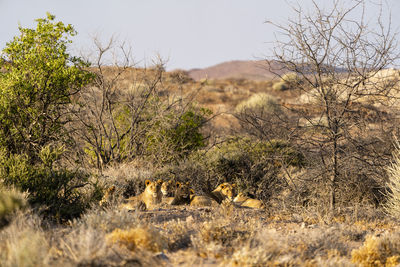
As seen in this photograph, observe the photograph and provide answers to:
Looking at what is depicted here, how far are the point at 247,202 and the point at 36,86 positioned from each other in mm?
5590

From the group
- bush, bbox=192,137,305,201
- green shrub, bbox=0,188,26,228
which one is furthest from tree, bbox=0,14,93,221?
bush, bbox=192,137,305,201

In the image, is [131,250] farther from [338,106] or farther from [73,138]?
[73,138]

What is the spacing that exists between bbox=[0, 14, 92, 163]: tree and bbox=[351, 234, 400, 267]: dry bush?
22.3 feet

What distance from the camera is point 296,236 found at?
5574 mm

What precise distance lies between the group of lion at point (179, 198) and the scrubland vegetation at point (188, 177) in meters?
0.05

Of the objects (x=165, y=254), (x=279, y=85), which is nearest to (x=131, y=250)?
(x=165, y=254)

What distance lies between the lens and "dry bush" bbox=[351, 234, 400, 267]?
15.8 ft

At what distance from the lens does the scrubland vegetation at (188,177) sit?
455 centimetres

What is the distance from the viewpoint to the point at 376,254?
492 cm

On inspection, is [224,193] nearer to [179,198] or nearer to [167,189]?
[179,198]

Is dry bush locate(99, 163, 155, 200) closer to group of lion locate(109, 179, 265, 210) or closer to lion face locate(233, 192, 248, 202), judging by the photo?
group of lion locate(109, 179, 265, 210)

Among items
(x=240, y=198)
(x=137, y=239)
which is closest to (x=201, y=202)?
(x=240, y=198)

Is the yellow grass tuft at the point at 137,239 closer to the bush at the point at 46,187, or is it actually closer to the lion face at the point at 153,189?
the bush at the point at 46,187

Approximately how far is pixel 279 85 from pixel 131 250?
158 feet
